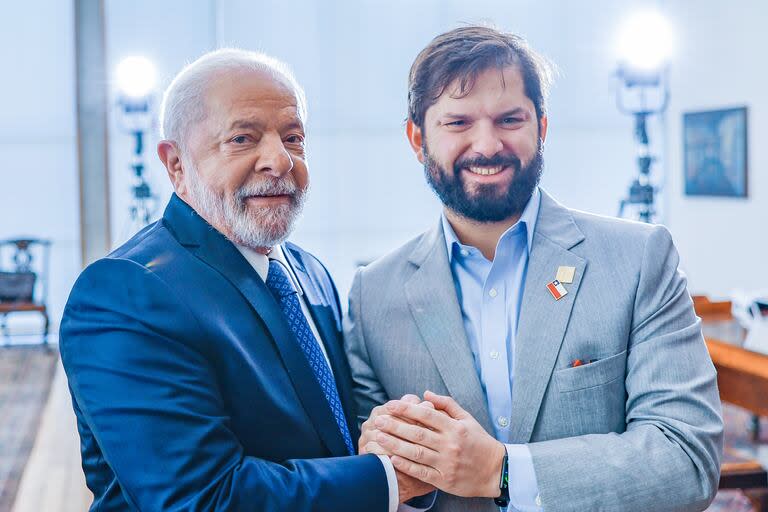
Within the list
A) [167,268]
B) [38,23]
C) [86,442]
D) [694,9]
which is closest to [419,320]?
[167,268]

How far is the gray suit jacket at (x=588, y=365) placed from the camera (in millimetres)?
1447

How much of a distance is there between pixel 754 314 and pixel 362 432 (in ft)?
8.37

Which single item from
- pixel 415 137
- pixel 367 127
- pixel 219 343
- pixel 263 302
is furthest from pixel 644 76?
pixel 219 343

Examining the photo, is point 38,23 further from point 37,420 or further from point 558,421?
point 558,421

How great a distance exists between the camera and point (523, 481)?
1.47m

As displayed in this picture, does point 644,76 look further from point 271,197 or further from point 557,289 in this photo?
point 271,197

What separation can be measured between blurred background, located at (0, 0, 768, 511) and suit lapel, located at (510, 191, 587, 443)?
151 inches

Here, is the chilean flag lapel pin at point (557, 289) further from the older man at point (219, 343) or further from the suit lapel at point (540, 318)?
the older man at point (219, 343)

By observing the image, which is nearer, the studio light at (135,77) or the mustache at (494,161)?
the mustache at (494,161)

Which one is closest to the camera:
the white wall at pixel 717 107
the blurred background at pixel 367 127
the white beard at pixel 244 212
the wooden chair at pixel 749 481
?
the white beard at pixel 244 212

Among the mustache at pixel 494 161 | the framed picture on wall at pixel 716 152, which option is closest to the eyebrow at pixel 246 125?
the mustache at pixel 494 161

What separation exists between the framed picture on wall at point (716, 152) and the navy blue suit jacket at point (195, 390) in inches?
252

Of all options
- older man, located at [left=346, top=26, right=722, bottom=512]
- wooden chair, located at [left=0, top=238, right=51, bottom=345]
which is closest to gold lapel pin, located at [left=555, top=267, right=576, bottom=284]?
older man, located at [left=346, top=26, right=722, bottom=512]

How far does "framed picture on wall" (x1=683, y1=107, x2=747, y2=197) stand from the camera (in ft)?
23.0
